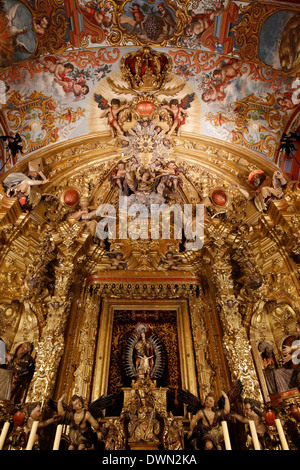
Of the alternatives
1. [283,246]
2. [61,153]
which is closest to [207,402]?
[283,246]

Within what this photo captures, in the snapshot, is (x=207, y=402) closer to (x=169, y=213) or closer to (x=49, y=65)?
(x=169, y=213)

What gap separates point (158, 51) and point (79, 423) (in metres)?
9.39

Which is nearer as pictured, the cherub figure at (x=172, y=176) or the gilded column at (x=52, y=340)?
the gilded column at (x=52, y=340)

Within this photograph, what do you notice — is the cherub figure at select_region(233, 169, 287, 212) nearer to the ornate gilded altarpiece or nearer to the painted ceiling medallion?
the ornate gilded altarpiece

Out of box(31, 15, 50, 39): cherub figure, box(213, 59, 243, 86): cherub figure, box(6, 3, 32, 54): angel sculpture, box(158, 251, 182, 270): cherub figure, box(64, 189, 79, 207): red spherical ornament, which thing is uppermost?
box(213, 59, 243, 86): cherub figure

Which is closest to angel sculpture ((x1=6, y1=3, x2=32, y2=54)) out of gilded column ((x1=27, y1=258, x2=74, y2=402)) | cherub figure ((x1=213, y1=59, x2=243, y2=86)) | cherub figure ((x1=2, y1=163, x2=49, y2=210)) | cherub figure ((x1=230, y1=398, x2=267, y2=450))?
cherub figure ((x1=2, y1=163, x2=49, y2=210))

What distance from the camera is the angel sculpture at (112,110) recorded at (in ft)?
31.0

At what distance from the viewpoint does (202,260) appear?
8328 millimetres

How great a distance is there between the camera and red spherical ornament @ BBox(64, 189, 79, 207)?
9339mm

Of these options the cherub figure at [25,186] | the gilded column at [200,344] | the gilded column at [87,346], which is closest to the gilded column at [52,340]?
the gilded column at [87,346]

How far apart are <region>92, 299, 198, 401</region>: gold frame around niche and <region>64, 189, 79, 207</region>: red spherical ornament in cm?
318

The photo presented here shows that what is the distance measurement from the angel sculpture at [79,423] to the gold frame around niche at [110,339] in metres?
1.07

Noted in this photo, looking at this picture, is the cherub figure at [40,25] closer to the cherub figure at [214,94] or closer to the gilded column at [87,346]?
the cherub figure at [214,94]

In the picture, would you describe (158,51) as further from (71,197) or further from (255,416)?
(255,416)
